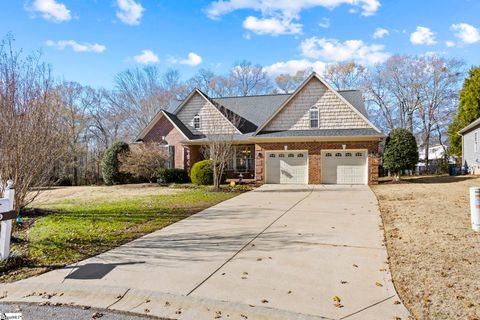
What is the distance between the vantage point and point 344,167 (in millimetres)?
19688

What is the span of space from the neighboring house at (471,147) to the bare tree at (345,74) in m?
15.5

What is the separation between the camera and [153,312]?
12.3 feet

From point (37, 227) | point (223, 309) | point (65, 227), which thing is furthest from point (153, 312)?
point (37, 227)

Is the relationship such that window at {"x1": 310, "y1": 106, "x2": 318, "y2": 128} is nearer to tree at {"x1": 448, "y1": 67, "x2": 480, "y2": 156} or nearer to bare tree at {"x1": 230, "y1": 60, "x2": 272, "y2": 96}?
tree at {"x1": 448, "y1": 67, "x2": 480, "y2": 156}

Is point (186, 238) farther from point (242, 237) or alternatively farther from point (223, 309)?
point (223, 309)

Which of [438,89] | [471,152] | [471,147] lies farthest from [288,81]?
[471,152]

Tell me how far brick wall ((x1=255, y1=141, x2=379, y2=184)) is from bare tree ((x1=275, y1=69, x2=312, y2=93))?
25.1 meters

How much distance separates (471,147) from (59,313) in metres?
28.1

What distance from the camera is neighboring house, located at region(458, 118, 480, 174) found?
2275cm

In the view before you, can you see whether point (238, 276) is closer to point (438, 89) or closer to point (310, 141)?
point (310, 141)

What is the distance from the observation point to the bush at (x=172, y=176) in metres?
21.6

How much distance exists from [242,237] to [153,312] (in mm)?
3459

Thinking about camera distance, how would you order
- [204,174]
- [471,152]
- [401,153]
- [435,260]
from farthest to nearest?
[471,152], [401,153], [204,174], [435,260]

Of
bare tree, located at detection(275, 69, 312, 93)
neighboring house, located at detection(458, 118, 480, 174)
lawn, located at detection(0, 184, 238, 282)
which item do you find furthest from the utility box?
bare tree, located at detection(275, 69, 312, 93)
